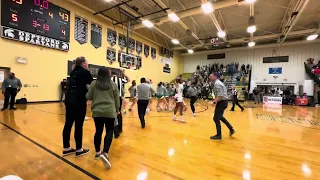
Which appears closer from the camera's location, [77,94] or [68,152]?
[77,94]

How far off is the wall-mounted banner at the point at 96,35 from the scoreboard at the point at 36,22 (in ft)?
5.71

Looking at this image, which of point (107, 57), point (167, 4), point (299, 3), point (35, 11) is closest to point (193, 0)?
point (167, 4)

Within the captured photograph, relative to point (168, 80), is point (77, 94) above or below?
below

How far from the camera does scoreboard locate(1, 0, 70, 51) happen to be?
26.4 ft

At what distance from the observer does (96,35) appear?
12078 millimetres

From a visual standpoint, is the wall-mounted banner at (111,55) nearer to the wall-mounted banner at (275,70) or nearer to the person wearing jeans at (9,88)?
the person wearing jeans at (9,88)

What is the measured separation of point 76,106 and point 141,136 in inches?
68.2

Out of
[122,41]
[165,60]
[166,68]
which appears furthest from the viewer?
[166,68]

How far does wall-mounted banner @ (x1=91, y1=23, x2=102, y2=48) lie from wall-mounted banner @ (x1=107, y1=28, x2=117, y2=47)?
0.78 metres

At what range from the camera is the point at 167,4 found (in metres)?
10.6

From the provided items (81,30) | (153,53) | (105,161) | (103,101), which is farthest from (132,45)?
(105,161)

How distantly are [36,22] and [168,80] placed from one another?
13759 mm

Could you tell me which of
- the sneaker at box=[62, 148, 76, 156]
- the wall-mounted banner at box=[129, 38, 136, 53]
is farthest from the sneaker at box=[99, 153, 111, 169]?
the wall-mounted banner at box=[129, 38, 136, 53]

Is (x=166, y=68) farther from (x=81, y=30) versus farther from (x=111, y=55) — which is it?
(x=81, y=30)
